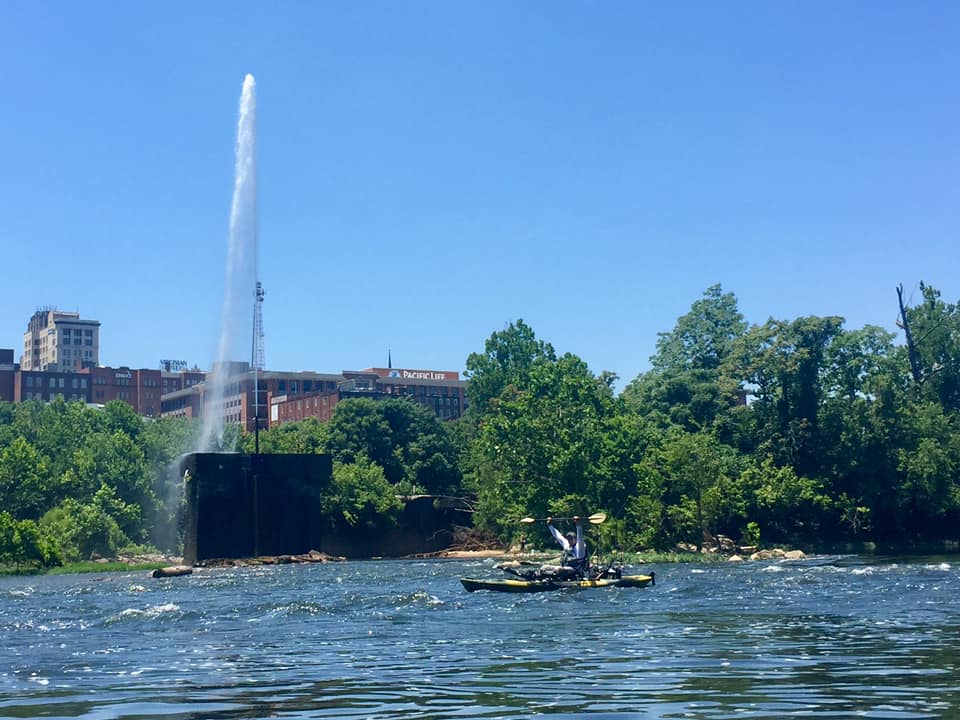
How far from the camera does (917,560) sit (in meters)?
65.4

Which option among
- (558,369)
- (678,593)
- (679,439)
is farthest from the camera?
(558,369)

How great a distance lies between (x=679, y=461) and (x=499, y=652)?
188ft

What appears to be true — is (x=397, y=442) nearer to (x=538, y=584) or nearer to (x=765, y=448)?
(x=765, y=448)

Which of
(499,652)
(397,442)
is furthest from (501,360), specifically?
(499,652)

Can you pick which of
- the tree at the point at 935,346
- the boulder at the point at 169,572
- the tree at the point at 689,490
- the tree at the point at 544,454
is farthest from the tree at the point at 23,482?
the tree at the point at 935,346

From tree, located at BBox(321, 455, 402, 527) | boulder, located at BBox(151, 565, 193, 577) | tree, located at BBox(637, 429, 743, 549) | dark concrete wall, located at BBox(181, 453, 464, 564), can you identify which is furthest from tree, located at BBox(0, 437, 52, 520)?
tree, located at BBox(637, 429, 743, 549)

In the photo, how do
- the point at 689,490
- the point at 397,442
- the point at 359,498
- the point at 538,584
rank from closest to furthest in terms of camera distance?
1. the point at 538,584
2. the point at 689,490
3. the point at 359,498
4. the point at 397,442

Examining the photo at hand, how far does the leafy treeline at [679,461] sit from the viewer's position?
82.2 m

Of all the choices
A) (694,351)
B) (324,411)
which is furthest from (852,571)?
(324,411)

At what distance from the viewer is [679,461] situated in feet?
270

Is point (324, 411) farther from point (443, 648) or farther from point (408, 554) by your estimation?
point (443, 648)

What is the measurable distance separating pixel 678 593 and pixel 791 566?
19.6 metres

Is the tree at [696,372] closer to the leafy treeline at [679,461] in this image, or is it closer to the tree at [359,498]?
the leafy treeline at [679,461]

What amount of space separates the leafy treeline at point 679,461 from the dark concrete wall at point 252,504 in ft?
26.2
